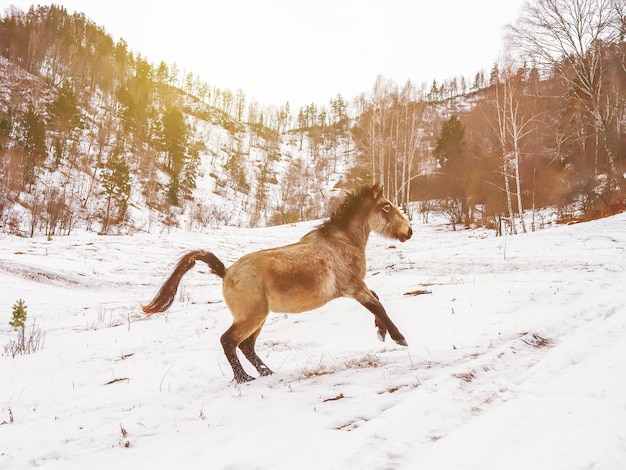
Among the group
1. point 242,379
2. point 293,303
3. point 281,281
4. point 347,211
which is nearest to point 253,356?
point 242,379

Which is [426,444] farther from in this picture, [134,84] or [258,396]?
[134,84]

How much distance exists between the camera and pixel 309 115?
112812 mm

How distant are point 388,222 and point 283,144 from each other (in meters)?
101

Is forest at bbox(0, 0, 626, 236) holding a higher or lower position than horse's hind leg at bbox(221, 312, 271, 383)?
higher

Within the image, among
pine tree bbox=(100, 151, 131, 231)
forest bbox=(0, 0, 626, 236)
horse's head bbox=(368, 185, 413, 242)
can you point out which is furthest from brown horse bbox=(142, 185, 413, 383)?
pine tree bbox=(100, 151, 131, 231)

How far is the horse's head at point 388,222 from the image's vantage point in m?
5.53

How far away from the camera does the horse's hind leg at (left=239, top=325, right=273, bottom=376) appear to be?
4.43m

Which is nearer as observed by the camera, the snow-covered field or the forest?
the snow-covered field

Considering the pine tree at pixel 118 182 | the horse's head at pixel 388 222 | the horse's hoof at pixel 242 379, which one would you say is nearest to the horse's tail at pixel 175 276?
the horse's hoof at pixel 242 379

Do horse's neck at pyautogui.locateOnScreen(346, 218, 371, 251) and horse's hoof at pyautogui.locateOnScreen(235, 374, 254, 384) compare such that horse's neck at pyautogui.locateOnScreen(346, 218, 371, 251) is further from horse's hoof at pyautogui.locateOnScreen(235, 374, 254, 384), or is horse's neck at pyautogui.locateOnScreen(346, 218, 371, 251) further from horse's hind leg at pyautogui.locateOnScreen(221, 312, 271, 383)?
horse's hoof at pyautogui.locateOnScreen(235, 374, 254, 384)

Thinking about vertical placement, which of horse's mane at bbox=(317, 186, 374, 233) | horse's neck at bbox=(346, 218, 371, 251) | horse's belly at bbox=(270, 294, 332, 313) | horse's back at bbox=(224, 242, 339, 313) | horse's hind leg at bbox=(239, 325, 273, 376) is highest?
horse's mane at bbox=(317, 186, 374, 233)

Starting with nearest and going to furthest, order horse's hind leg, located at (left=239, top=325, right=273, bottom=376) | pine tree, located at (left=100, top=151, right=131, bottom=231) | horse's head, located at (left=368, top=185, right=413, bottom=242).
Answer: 1. horse's hind leg, located at (left=239, top=325, right=273, bottom=376)
2. horse's head, located at (left=368, top=185, right=413, bottom=242)
3. pine tree, located at (left=100, top=151, right=131, bottom=231)

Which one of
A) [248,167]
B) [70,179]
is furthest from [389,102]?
[248,167]

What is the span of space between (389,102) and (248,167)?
5208 centimetres
